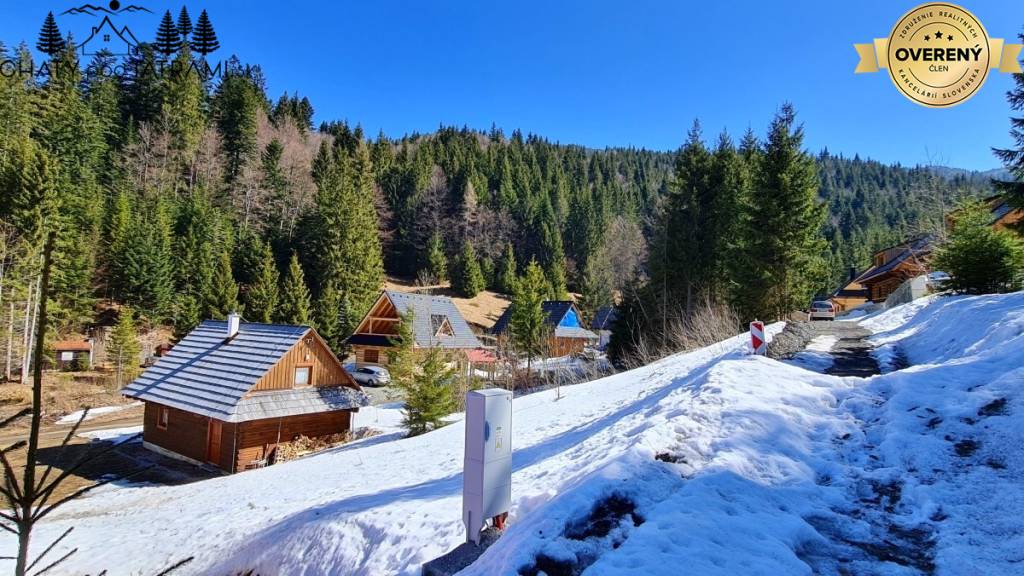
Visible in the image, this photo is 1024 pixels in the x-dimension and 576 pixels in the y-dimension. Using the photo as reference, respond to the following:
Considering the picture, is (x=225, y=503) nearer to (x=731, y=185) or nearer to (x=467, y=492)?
(x=467, y=492)

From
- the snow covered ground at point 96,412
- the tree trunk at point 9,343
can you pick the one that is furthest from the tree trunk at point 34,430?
the tree trunk at point 9,343

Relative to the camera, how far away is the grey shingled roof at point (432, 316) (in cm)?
3438

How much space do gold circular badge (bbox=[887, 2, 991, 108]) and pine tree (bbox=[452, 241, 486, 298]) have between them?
5408cm

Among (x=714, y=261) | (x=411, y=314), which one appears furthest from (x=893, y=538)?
(x=714, y=261)

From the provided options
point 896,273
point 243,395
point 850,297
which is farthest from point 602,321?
point 243,395

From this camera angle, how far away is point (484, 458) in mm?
5230

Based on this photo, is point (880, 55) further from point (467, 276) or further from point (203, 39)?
point (467, 276)

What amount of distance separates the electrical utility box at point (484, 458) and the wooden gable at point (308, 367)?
49.9ft

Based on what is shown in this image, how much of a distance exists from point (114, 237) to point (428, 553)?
49294mm

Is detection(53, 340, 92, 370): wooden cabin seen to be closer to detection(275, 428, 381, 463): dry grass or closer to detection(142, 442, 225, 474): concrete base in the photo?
detection(142, 442, 225, 474): concrete base

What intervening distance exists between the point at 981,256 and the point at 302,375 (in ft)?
79.0

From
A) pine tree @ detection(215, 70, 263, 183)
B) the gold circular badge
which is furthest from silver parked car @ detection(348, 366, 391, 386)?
pine tree @ detection(215, 70, 263, 183)

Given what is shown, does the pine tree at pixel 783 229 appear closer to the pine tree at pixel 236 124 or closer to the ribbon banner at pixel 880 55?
the ribbon banner at pixel 880 55

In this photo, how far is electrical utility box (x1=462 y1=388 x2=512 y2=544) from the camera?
5.23 metres
